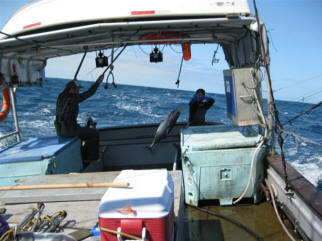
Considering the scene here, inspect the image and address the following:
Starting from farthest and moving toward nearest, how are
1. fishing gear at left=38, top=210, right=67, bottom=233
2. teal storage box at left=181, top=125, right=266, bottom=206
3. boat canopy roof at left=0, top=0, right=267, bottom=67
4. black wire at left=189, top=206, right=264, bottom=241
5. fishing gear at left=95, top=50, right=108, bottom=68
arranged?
fishing gear at left=95, top=50, right=108, bottom=68 → boat canopy roof at left=0, top=0, right=267, bottom=67 → teal storage box at left=181, top=125, right=266, bottom=206 → black wire at left=189, top=206, right=264, bottom=241 → fishing gear at left=38, top=210, right=67, bottom=233

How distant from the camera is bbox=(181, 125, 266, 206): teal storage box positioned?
4.58 metres

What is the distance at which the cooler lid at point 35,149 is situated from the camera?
192 inches

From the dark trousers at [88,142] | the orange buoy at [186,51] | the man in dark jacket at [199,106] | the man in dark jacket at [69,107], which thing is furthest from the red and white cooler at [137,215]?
the orange buoy at [186,51]

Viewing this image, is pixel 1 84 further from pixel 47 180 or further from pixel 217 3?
pixel 217 3

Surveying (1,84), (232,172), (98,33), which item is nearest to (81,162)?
(1,84)

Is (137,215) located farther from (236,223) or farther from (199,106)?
(199,106)

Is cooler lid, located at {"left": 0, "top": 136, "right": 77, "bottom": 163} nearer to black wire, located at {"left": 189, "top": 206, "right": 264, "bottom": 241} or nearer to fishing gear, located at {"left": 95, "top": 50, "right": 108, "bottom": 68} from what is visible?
fishing gear, located at {"left": 95, "top": 50, "right": 108, "bottom": 68}

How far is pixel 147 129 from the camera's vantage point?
8375 mm

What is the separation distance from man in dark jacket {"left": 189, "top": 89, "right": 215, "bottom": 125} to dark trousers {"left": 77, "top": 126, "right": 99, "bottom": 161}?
247 cm

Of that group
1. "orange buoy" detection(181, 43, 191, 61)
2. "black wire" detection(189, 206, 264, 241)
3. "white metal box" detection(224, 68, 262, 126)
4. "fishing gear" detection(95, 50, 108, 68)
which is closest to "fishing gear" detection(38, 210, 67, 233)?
"black wire" detection(189, 206, 264, 241)

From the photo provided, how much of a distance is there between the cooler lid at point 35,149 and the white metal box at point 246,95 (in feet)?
10.8

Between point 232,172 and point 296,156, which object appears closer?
point 232,172

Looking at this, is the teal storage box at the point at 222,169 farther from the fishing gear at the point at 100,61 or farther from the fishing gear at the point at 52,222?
the fishing gear at the point at 100,61

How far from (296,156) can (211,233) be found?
31.8 feet
